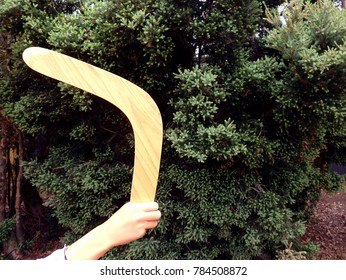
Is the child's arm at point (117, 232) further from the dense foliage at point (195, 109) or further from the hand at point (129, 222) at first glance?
the dense foliage at point (195, 109)

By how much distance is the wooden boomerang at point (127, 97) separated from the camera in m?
1.29

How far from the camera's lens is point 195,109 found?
2.18 meters

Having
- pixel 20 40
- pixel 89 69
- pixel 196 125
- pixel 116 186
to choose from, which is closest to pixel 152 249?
pixel 116 186

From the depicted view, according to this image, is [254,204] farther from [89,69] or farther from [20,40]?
[20,40]

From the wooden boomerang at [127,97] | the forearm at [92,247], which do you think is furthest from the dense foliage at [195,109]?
the forearm at [92,247]

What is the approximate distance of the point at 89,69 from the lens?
1313mm

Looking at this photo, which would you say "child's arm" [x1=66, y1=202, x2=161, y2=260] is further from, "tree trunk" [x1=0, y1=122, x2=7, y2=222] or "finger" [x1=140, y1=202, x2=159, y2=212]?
"tree trunk" [x1=0, y1=122, x2=7, y2=222]

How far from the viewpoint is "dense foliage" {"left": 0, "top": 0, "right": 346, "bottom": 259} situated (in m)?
2.09

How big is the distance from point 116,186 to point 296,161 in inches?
66.0

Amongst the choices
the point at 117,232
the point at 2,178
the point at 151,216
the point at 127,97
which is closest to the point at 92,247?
the point at 117,232

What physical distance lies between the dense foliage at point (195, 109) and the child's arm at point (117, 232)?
2.48 ft

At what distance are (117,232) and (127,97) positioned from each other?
24.1 inches

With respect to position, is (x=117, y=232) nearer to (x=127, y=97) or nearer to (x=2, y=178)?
(x=127, y=97)

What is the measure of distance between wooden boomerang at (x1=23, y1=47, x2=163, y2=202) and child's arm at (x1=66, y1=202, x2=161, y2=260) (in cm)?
6
